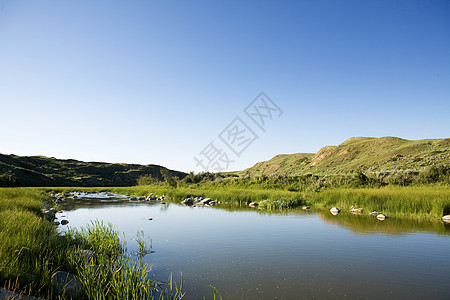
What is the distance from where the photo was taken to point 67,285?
200 inches

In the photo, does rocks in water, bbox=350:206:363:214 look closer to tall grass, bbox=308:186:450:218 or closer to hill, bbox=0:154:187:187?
tall grass, bbox=308:186:450:218

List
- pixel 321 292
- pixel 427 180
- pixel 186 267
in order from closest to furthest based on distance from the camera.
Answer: pixel 321 292, pixel 186 267, pixel 427 180

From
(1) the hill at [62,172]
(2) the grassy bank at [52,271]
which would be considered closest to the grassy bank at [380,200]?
(2) the grassy bank at [52,271]

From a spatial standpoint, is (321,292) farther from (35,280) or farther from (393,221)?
(393,221)

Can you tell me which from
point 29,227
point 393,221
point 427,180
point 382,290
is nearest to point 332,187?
point 427,180

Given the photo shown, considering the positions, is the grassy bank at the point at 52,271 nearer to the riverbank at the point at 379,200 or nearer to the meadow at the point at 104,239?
the meadow at the point at 104,239

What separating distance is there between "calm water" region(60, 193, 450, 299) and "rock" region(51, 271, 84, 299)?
216 centimetres

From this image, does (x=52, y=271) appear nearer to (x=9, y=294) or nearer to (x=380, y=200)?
(x=9, y=294)

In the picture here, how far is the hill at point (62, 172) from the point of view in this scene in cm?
7104

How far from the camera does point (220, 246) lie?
1011cm

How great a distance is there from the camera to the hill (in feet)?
233

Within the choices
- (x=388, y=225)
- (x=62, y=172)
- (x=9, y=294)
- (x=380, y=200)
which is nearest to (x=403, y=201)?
(x=380, y=200)

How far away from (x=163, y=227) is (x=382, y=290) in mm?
10612

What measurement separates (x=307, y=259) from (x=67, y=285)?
259 inches
